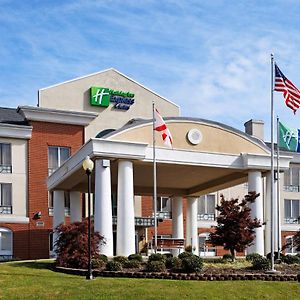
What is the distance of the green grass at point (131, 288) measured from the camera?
18.5 metres

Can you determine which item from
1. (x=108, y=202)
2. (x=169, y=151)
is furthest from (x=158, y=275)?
(x=169, y=151)

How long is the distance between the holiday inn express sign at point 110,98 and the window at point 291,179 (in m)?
16.9

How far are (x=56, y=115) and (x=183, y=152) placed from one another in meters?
19.7

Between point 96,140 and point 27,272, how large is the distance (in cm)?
749

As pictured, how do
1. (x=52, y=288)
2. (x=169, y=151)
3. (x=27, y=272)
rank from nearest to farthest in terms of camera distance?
(x=52, y=288), (x=27, y=272), (x=169, y=151)

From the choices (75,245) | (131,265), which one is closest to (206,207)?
(75,245)

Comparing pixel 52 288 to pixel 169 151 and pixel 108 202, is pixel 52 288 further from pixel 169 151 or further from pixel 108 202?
pixel 169 151

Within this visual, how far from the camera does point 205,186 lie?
41688mm

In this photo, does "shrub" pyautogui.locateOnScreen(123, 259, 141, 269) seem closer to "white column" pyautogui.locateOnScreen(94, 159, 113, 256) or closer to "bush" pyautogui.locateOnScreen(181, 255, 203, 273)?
"bush" pyautogui.locateOnScreen(181, 255, 203, 273)

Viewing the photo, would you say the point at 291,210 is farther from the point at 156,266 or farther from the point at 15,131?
the point at 156,266

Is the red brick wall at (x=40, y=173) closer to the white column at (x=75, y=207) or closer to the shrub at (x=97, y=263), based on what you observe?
the white column at (x=75, y=207)

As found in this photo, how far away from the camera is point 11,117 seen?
162 ft

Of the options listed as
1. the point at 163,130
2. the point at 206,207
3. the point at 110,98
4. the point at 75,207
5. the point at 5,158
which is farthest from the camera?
the point at 206,207

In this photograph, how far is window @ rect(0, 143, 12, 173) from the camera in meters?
47.6
